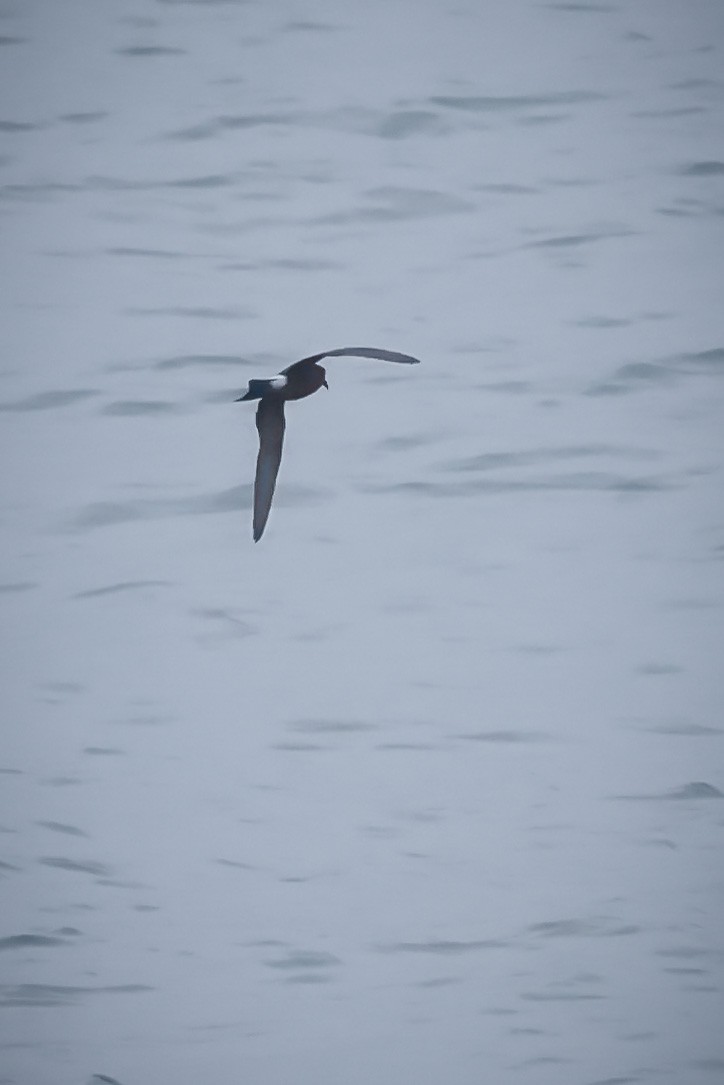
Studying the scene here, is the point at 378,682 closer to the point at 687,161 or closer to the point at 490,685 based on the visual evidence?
the point at 490,685

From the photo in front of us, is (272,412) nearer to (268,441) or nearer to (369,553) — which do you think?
(268,441)

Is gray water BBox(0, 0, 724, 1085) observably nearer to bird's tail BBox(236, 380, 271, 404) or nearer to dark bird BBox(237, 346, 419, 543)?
dark bird BBox(237, 346, 419, 543)

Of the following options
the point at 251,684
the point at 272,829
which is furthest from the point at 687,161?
the point at 272,829

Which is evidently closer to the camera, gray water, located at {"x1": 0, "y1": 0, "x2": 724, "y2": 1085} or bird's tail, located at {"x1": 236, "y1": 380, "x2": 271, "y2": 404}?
bird's tail, located at {"x1": 236, "y1": 380, "x2": 271, "y2": 404}

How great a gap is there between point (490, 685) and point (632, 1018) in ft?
2.58

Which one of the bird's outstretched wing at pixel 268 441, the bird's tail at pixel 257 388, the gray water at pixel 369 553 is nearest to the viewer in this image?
the bird's tail at pixel 257 388

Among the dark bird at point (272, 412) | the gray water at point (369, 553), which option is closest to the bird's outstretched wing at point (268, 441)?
the dark bird at point (272, 412)

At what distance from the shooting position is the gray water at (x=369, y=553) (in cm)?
310

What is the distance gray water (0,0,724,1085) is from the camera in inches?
122

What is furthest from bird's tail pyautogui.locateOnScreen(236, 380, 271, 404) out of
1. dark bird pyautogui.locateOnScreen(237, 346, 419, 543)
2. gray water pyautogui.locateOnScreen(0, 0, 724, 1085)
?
gray water pyautogui.locateOnScreen(0, 0, 724, 1085)

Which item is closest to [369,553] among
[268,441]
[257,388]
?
[268,441]

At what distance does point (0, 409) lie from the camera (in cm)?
391

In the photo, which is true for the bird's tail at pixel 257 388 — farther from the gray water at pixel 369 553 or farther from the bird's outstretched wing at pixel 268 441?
the gray water at pixel 369 553

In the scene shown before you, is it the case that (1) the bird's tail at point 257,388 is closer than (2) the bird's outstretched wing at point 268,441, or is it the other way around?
→ (1) the bird's tail at point 257,388
